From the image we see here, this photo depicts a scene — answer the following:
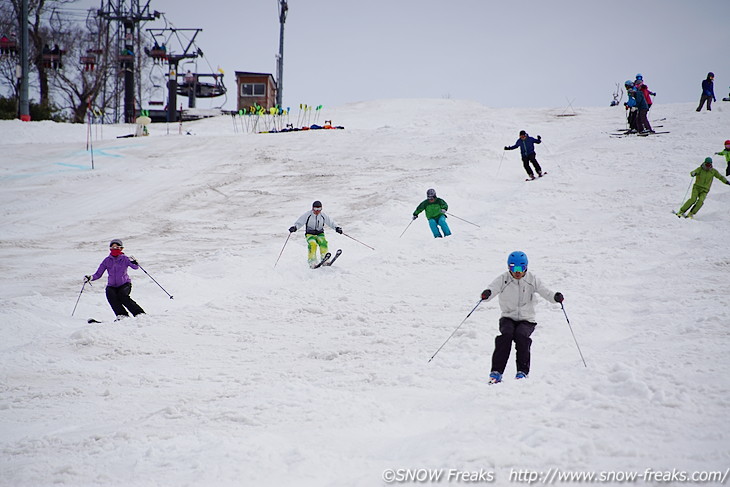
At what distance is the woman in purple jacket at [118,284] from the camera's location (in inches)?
365

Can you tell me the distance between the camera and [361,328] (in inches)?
334

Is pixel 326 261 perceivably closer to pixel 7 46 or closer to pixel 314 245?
pixel 314 245

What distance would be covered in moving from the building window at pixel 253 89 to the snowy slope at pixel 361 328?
2527 cm

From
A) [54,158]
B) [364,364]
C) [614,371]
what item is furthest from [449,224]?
[54,158]

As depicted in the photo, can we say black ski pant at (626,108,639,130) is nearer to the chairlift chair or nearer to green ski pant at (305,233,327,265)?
green ski pant at (305,233,327,265)

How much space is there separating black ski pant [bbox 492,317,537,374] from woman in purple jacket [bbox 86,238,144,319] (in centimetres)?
580

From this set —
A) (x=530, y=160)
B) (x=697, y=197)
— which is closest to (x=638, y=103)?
(x=530, y=160)

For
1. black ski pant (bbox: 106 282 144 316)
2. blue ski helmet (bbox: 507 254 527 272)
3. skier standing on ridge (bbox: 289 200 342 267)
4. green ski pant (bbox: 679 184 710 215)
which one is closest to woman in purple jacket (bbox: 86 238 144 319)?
black ski pant (bbox: 106 282 144 316)

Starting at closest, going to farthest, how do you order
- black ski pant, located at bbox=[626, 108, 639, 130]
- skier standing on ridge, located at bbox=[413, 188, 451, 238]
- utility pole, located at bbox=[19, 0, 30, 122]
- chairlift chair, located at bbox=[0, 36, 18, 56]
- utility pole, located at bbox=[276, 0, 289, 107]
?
1. skier standing on ridge, located at bbox=[413, 188, 451, 238]
2. black ski pant, located at bbox=[626, 108, 639, 130]
3. utility pole, located at bbox=[19, 0, 30, 122]
4. chairlift chair, located at bbox=[0, 36, 18, 56]
5. utility pole, located at bbox=[276, 0, 289, 107]

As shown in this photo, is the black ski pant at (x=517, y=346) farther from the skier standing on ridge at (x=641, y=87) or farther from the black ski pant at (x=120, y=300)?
the skier standing on ridge at (x=641, y=87)

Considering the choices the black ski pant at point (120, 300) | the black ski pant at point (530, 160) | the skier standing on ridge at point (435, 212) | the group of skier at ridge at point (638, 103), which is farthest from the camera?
the group of skier at ridge at point (638, 103)

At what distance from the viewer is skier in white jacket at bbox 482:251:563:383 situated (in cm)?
604

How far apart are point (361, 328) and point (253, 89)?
134 ft

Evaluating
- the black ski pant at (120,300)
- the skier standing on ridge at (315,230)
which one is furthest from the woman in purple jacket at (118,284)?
the skier standing on ridge at (315,230)
